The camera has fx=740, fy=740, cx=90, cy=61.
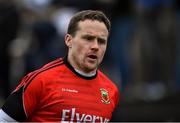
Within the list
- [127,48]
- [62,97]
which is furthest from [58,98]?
[127,48]

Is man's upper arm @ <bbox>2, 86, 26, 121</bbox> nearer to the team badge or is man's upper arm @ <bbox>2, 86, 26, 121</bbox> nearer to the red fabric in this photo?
the red fabric

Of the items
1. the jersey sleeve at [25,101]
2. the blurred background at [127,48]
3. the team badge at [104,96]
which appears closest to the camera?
the jersey sleeve at [25,101]

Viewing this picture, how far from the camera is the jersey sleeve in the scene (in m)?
6.53

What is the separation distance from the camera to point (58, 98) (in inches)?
261

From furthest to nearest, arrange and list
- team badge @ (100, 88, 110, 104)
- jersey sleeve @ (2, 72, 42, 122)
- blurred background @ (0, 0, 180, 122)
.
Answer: blurred background @ (0, 0, 180, 122)
team badge @ (100, 88, 110, 104)
jersey sleeve @ (2, 72, 42, 122)

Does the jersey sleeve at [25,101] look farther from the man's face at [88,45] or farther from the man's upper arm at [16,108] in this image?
the man's face at [88,45]

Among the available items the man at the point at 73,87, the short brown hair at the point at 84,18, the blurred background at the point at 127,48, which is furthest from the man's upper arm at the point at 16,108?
the blurred background at the point at 127,48

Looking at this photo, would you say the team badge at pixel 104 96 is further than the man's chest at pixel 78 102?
Yes

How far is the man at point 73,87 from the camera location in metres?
6.56

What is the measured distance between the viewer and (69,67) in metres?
6.91

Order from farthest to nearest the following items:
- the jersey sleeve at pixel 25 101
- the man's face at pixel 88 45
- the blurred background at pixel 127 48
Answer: the blurred background at pixel 127 48, the man's face at pixel 88 45, the jersey sleeve at pixel 25 101

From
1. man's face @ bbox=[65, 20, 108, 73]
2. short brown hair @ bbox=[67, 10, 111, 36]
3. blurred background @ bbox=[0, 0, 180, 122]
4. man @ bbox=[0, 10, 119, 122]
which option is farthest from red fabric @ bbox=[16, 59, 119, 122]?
blurred background @ bbox=[0, 0, 180, 122]

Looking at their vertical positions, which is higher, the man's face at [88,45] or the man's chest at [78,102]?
the man's face at [88,45]

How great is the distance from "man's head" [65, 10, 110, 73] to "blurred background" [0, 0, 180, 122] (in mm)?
4669
